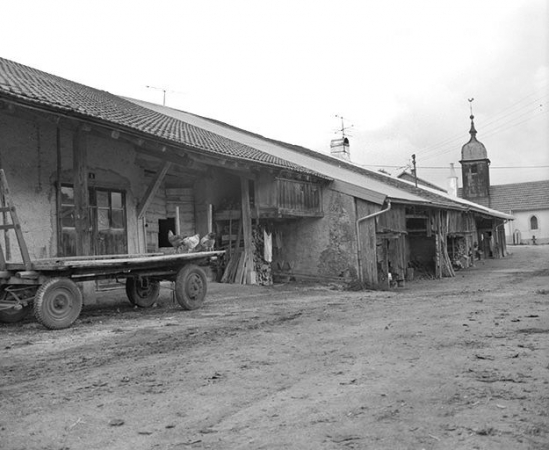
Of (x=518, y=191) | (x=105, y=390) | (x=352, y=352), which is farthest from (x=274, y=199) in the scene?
(x=518, y=191)

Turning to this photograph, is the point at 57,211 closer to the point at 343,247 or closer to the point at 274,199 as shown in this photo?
the point at 274,199

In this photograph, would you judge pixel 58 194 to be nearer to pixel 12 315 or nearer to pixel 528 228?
pixel 12 315

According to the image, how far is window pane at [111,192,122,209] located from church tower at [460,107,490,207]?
4842cm

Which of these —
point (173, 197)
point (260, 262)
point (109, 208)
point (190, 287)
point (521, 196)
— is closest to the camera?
point (190, 287)

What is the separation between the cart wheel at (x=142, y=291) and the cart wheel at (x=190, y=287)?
34.0 inches

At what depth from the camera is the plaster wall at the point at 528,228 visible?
5206cm

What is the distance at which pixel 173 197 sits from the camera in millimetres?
13516

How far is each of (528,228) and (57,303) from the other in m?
54.5

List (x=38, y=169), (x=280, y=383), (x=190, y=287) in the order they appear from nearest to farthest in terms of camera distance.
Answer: (x=280, y=383)
(x=190, y=287)
(x=38, y=169)

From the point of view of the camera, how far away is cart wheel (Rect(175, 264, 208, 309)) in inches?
350

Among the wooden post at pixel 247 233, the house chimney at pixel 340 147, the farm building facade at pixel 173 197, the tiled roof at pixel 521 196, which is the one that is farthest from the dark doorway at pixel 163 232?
the tiled roof at pixel 521 196

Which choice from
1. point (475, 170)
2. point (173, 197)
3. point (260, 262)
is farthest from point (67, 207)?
point (475, 170)

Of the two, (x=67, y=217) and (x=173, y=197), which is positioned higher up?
(x=173, y=197)

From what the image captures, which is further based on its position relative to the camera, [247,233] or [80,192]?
[247,233]
